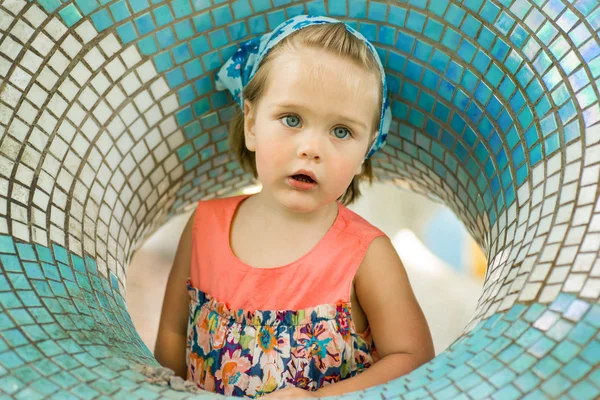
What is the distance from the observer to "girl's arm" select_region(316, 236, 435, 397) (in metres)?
0.99

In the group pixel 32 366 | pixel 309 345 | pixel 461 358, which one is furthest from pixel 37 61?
pixel 461 358

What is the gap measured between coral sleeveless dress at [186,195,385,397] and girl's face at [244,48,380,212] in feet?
0.32

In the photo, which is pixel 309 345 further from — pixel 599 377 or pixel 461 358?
pixel 599 377

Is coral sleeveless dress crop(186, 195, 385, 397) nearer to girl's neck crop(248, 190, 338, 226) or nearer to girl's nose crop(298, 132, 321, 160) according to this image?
girl's neck crop(248, 190, 338, 226)

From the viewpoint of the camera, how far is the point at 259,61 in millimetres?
1020

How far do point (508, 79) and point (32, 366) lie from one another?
0.65m

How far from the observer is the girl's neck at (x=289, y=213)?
3.52 ft

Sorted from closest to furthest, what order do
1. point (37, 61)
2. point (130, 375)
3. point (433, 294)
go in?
point (130, 375), point (37, 61), point (433, 294)

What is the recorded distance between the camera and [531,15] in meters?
0.91

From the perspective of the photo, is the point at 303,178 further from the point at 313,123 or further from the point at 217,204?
the point at 217,204

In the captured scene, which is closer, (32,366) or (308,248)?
(32,366)

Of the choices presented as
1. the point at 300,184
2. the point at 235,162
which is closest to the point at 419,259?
the point at 235,162

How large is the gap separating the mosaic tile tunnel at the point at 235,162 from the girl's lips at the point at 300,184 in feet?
0.75

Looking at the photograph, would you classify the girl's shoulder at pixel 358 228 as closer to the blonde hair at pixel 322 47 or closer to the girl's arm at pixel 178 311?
the blonde hair at pixel 322 47
